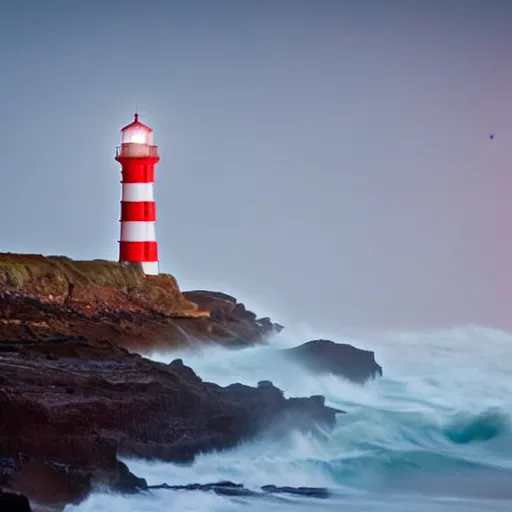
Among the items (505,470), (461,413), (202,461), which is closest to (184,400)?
(202,461)

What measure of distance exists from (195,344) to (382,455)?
2611 mm

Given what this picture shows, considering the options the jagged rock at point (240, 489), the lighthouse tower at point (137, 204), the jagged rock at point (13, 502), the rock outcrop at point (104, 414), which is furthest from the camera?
the lighthouse tower at point (137, 204)

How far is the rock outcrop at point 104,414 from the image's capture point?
8.34 meters

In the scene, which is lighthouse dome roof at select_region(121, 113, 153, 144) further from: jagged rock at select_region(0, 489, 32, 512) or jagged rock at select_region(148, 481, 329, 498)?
jagged rock at select_region(0, 489, 32, 512)

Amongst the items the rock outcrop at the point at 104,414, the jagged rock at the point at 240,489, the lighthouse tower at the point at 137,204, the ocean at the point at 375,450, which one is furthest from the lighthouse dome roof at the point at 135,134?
the jagged rock at the point at 240,489

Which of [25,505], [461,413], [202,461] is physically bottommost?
[25,505]

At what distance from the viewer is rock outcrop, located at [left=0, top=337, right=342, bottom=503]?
8.34m

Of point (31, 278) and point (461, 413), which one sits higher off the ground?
point (31, 278)

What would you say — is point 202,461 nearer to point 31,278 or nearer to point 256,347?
point 31,278

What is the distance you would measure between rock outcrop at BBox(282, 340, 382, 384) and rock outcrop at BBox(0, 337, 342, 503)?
1.91 meters

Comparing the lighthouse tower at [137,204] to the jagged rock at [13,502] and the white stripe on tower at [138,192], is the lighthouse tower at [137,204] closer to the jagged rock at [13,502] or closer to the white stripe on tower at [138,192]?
the white stripe on tower at [138,192]

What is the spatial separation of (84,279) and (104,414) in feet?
12.5

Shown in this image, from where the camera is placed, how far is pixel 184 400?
9.87 m

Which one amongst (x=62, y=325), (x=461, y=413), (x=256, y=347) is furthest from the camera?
(x=256, y=347)
